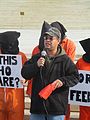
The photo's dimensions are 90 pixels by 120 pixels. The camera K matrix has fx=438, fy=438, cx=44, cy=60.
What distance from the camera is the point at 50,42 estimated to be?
5035mm

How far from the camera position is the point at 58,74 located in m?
5.16

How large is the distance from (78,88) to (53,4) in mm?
13310

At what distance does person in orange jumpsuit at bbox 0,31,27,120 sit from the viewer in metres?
6.17

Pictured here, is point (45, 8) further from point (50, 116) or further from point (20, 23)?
point (50, 116)

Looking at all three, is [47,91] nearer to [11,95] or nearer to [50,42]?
[50,42]

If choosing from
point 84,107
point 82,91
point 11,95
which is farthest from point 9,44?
point 84,107

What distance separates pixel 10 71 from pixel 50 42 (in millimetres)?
1289

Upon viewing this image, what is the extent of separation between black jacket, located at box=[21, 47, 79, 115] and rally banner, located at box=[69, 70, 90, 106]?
624 millimetres

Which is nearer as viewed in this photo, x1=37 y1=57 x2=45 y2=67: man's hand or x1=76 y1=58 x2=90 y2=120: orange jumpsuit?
x1=37 y1=57 x2=45 y2=67: man's hand

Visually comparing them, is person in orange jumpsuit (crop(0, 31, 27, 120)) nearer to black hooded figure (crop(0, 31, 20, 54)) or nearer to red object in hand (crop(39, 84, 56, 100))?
black hooded figure (crop(0, 31, 20, 54))

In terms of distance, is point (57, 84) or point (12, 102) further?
point (12, 102)

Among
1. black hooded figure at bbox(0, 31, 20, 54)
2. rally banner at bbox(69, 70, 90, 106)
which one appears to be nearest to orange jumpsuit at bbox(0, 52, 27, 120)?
black hooded figure at bbox(0, 31, 20, 54)

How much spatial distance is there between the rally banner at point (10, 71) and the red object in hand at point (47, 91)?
1.13m

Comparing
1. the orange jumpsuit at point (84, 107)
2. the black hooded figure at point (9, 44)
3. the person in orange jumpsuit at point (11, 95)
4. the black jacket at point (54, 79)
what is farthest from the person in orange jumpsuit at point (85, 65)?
the black hooded figure at point (9, 44)
